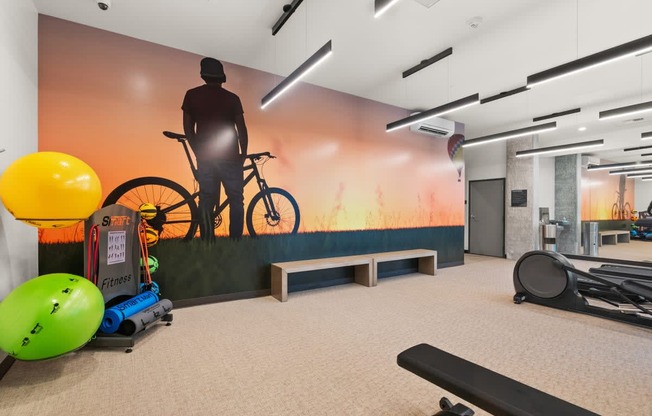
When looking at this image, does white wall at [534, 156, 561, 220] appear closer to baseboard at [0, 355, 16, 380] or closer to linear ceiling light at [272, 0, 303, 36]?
linear ceiling light at [272, 0, 303, 36]

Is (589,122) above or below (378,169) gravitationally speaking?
above

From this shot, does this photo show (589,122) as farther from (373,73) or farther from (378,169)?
(373,73)

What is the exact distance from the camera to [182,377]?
2314mm

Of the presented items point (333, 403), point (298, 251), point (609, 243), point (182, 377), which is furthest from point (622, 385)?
point (609, 243)

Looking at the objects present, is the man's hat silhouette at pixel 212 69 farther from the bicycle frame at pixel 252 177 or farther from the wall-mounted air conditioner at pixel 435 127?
the wall-mounted air conditioner at pixel 435 127

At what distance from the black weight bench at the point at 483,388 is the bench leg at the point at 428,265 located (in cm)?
434

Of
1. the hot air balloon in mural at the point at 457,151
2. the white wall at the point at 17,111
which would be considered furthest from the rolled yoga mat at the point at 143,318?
the hot air balloon in mural at the point at 457,151

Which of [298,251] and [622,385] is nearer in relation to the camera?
[622,385]

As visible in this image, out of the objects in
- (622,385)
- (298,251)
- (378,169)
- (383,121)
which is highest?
(383,121)

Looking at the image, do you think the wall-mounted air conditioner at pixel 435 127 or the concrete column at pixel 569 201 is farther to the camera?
the concrete column at pixel 569 201

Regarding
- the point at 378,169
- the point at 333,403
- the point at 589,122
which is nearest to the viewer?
the point at 333,403

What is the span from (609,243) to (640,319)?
11.2 m

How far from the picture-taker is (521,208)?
7.66 meters

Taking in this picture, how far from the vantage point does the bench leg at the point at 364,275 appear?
16.5 feet
